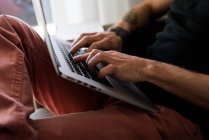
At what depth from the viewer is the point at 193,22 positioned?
1017 mm

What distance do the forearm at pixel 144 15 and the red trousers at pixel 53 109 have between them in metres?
0.46

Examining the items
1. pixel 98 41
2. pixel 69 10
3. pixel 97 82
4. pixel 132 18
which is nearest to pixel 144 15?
pixel 132 18

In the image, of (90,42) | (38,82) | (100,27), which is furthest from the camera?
(100,27)

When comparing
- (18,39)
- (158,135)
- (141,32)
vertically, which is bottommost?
(158,135)

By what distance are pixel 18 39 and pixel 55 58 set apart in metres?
0.13

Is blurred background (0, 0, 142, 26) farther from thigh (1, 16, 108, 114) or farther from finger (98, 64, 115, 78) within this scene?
finger (98, 64, 115, 78)

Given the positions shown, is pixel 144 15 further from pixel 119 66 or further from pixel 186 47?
pixel 119 66

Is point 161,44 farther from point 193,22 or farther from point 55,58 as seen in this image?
point 55,58

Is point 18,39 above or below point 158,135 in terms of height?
above

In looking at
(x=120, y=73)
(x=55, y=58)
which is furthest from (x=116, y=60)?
(x=55, y=58)

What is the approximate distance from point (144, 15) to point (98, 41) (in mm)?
305

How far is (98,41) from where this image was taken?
3.66ft

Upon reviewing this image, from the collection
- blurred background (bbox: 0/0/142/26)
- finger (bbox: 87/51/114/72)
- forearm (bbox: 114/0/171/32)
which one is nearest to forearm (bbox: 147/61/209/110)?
finger (bbox: 87/51/114/72)

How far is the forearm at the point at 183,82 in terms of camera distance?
812 mm
